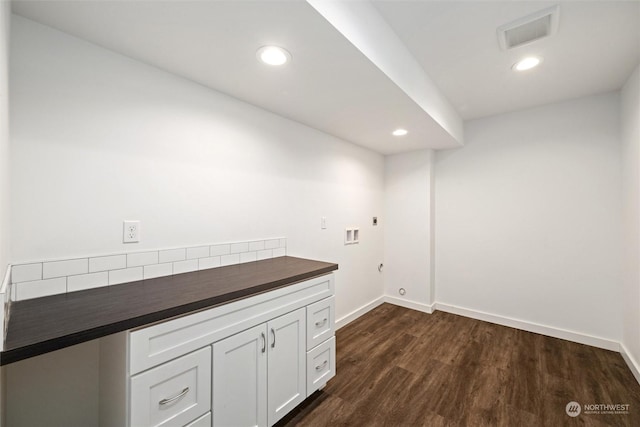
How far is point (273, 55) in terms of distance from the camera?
1.44 metres

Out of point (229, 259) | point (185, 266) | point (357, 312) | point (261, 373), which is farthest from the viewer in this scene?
point (357, 312)

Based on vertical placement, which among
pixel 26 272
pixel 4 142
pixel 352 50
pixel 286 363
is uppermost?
pixel 352 50

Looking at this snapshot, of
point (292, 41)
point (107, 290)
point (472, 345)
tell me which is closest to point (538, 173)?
point (472, 345)

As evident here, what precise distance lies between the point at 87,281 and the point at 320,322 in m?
1.33

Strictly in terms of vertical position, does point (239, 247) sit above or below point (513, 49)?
below

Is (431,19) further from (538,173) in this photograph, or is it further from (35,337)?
(35,337)

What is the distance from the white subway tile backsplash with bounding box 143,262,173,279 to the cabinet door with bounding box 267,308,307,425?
699 mm

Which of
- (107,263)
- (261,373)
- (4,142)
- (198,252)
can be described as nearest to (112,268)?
(107,263)

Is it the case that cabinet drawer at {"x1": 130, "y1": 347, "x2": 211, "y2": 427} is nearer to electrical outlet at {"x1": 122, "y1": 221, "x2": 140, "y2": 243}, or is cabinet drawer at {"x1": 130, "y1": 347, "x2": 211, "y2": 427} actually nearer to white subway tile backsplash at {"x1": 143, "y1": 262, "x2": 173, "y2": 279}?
white subway tile backsplash at {"x1": 143, "y1": 262, "x2": 173, "y2": 279}

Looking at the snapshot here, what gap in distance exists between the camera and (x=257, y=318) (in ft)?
4.70

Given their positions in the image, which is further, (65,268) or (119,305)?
(65,268)

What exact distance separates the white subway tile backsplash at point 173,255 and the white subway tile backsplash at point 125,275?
13 centimetres

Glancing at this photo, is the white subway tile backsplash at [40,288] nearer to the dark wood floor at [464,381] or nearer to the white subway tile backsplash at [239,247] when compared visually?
the white subway tile backsplash at [239,247]

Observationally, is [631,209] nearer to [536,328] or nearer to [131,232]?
[536,328]
